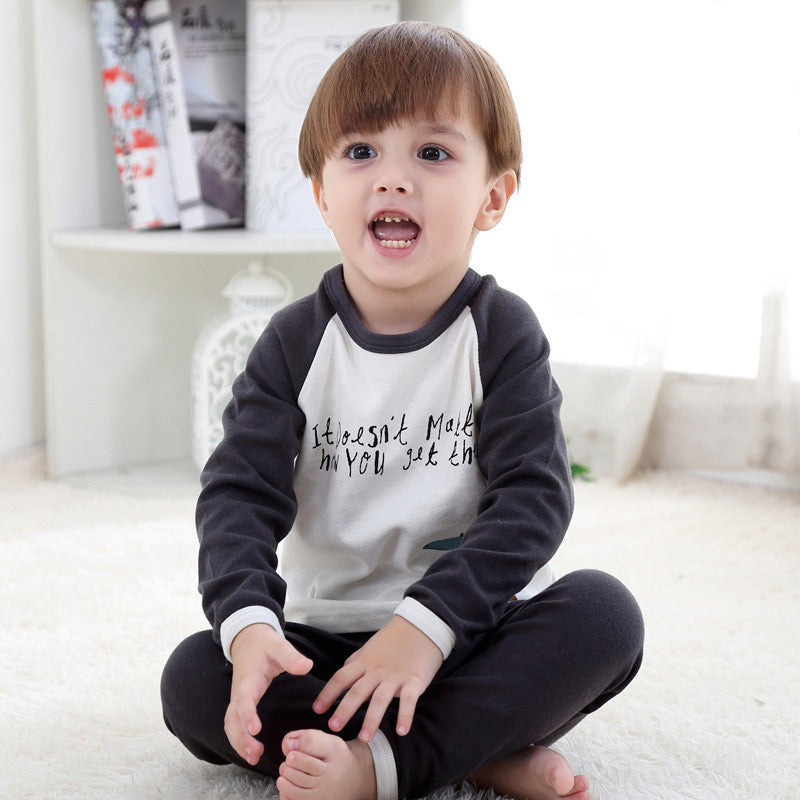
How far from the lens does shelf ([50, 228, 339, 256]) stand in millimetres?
1391

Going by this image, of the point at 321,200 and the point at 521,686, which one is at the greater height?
the point at 321,200

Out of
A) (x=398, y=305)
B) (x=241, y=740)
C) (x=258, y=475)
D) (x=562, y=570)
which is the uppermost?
(x=398, y=305)

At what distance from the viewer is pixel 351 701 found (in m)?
0.66

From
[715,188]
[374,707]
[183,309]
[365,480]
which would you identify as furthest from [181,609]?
[715,188]

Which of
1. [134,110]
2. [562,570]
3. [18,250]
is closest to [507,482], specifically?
[562,570]

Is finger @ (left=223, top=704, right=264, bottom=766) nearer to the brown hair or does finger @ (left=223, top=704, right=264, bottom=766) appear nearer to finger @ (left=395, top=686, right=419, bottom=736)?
finger @ (left=395, top=686, right=419, bottom=736)

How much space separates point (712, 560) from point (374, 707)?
68 centimetres

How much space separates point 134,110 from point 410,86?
824mm

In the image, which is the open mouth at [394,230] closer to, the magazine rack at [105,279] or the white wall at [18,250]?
the magazine rack at [105,279]

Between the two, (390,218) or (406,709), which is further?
(390,218)

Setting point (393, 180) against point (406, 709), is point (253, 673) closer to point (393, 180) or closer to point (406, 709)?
point (406, 709)

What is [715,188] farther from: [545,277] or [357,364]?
[357,364]

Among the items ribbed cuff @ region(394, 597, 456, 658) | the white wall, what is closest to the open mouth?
ribbed cuff @ region(394, 597, 456, 658)

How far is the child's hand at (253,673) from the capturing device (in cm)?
65
